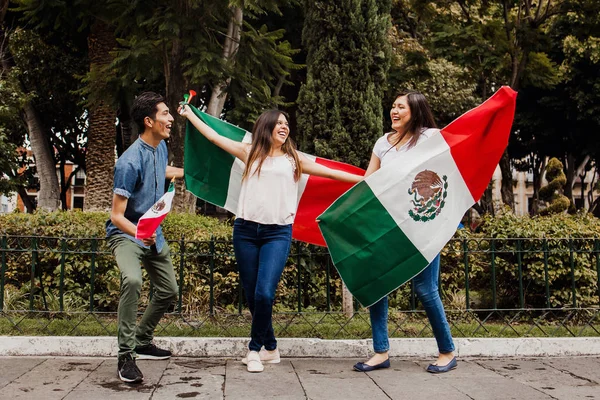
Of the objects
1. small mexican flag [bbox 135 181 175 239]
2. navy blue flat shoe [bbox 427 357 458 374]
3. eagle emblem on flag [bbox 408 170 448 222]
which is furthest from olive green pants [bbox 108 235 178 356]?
navy blue flat shoe [bbox 427 357 458 374]

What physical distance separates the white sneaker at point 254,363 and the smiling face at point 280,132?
68.5 inches

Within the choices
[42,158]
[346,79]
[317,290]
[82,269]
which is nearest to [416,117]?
[317,290]

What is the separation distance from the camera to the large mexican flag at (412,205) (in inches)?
191

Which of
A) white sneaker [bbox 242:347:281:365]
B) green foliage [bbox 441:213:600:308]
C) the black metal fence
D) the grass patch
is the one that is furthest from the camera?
green foliage [bbox 441:213:600:308]

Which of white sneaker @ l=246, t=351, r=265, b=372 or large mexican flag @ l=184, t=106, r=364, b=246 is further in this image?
large mexican flag @ l=184, t=106, r=364, b=246

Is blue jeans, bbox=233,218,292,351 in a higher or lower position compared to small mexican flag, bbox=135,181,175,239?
lower

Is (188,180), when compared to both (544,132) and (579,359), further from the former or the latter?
(544,132)

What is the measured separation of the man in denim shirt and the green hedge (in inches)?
66.9

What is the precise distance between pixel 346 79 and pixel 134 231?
7.57m

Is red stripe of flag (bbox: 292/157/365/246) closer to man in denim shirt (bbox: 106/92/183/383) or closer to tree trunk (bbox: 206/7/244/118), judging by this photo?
man in denim shirt (bbox: 106/92/183/383)

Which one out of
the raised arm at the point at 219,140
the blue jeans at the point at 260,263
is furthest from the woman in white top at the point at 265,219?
the raised arm at the point at 219,140

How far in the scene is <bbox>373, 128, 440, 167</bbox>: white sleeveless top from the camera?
493 centimetres

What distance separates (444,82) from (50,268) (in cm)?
1793

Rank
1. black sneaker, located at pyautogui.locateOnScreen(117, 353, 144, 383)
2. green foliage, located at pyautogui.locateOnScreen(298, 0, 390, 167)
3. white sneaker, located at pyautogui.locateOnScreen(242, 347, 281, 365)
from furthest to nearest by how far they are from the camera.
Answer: green foliage, located at pyautogui.locateOnScreen(298, 0, 390, 167), white sneaker, located at pyautogui.locateOnScreen(242, 347, 281, 365), black sneaker, located at pyautogui.locateOnScreen(117, 353, 144, 383)
